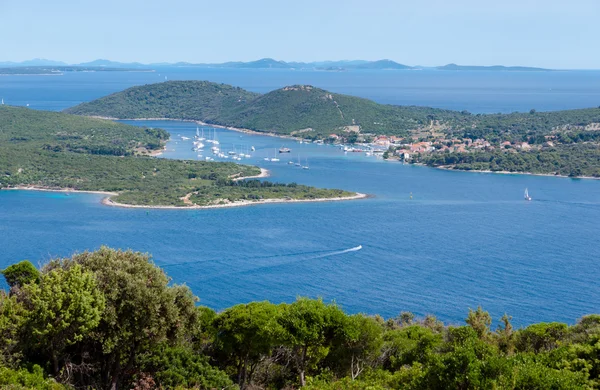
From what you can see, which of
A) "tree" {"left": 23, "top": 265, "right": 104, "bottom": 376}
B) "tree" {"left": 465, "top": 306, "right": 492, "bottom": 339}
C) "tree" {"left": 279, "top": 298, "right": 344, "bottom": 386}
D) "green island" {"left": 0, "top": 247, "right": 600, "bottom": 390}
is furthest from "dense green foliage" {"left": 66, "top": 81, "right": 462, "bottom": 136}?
"tree" {"left": 23, "top": 265, "right": 104, "bottom": 376}

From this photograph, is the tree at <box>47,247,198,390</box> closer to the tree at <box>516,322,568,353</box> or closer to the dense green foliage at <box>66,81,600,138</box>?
the tree at <box>516,322,568,353</box>

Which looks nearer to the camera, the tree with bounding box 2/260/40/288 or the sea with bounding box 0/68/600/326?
the tree with bounding box 2/260/40/288

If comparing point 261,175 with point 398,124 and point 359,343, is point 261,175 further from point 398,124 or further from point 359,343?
point 359,343

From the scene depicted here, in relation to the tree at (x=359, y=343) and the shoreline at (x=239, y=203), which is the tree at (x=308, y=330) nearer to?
the tree at (x=359, y=343)

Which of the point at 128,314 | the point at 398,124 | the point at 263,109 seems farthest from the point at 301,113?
the point at 128,314

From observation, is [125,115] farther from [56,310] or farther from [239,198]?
[56,310]
